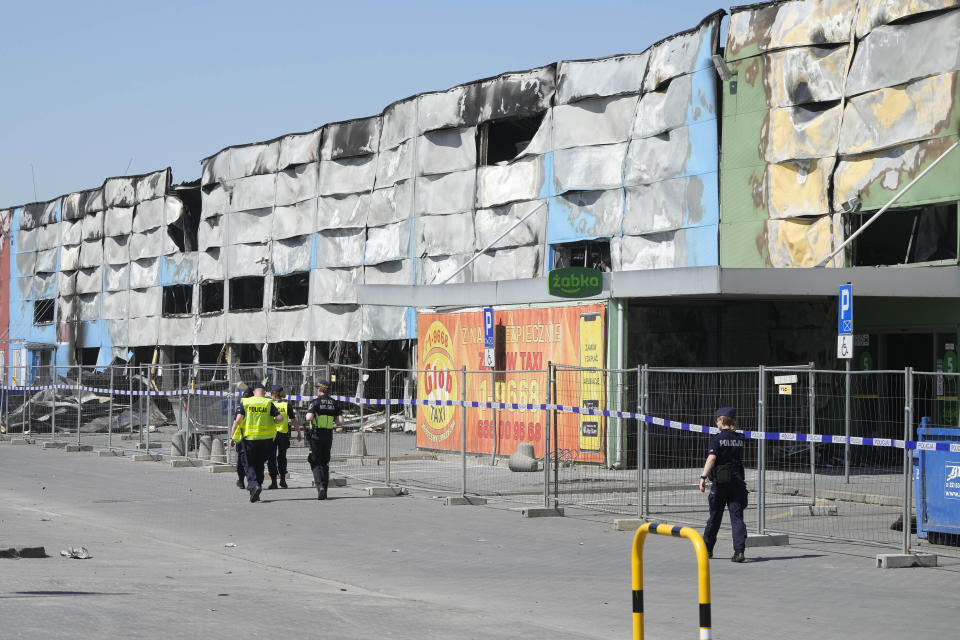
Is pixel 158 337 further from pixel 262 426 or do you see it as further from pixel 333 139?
pixel 262 426

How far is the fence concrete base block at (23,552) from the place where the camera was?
1273 cm

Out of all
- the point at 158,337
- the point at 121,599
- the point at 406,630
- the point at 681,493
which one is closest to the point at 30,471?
the point at 681,493

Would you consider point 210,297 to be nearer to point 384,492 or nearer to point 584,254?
point 584,254

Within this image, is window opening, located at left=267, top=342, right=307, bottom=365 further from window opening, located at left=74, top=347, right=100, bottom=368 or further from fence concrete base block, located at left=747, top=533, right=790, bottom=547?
fence concrete base block, located at left=747, top=533, right=790, bottom=547

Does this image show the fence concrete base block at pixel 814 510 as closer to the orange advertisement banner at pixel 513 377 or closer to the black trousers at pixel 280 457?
the orange advertisement banner at pixel 513 377

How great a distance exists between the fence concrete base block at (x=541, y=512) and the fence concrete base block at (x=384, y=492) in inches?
129

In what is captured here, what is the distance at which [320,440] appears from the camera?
19.9 m

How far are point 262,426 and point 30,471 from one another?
7.67 metres

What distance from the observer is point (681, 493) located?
19.9 m

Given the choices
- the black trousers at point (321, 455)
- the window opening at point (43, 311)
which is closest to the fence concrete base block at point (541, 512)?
the black trousers at point (321, 455)

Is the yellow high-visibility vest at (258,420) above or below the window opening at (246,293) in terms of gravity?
below

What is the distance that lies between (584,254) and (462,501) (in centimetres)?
1530

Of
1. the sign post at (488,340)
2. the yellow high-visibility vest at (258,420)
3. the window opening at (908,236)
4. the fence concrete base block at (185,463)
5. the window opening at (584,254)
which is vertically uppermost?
the window opening at (584,254)

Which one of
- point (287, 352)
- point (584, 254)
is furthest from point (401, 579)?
point (287, 352)
